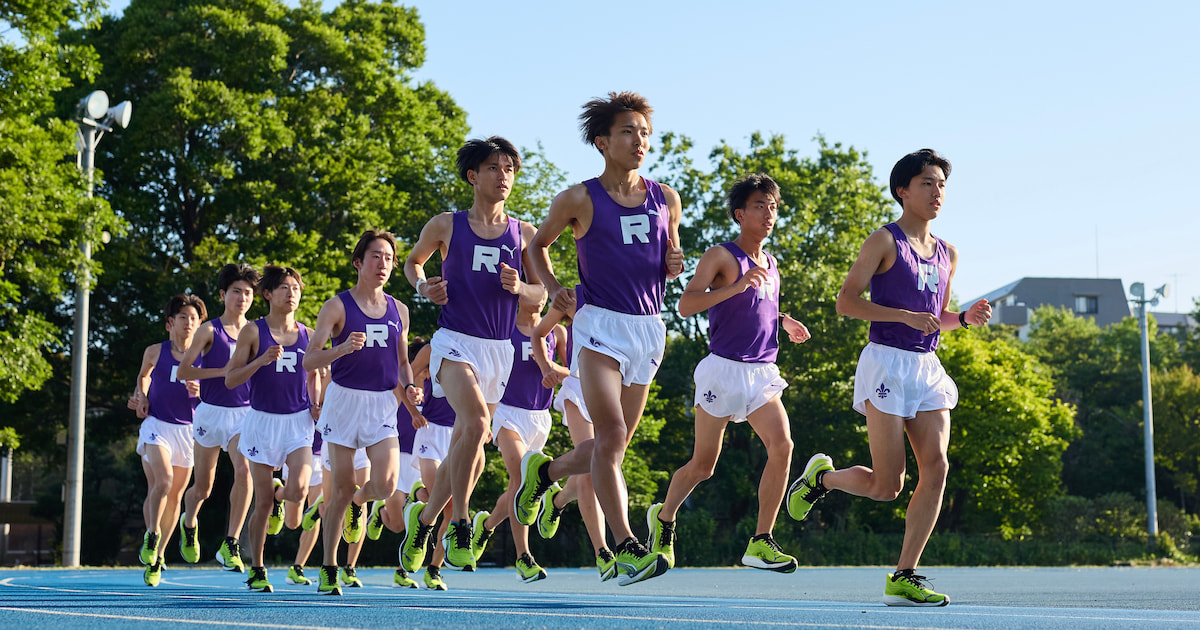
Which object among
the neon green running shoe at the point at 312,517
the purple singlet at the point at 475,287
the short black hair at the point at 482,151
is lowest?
the neon green running shoe at the point at 312,517

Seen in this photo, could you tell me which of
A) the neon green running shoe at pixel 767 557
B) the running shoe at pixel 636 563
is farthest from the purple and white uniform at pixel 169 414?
the running shoe at pixel 636 563

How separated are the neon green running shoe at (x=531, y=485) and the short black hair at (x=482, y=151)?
6.69ft

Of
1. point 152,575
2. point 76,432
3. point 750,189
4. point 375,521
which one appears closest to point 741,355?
point 750,189

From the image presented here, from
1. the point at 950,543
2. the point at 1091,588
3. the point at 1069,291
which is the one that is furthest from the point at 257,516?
the point at 1069,291

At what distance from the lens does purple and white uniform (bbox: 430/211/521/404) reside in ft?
27.2

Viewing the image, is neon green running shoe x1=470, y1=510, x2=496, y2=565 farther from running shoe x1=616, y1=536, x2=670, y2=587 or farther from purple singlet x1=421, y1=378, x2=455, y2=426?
running shoe x1=616, y1=536, x2=670, y2=587

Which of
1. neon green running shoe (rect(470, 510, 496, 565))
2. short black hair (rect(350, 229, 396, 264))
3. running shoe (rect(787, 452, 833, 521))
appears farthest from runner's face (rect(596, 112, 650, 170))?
neon green running shoe (rect(470, 510, 496, 565))

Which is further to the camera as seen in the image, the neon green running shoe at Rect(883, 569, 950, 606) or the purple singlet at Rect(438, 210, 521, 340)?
the purple singlet at Rect(438, 210, 521, 340)

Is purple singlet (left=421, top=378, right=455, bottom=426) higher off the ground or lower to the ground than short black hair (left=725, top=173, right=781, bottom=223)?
lower

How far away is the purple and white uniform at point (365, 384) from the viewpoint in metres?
9.35

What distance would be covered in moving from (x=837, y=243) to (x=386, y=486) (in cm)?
2872

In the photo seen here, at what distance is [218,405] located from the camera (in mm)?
11695

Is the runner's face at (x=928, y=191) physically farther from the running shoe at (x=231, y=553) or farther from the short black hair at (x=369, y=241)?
the running shoe at (x=231, y=553)

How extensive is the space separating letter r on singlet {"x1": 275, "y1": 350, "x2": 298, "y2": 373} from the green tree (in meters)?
12.7
